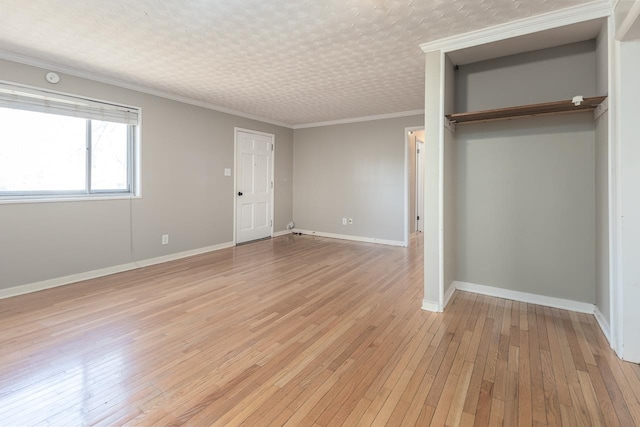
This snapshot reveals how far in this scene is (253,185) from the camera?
5922 mm

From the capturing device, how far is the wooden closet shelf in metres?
2.34

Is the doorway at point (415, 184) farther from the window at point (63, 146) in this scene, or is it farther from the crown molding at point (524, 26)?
the window at point (63, 146)

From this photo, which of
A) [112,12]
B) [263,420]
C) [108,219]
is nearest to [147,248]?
[108,219]

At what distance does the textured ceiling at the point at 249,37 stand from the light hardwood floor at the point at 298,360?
7.78 ft

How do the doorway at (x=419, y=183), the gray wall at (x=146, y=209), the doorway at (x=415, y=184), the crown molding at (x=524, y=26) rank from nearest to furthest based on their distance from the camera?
the crown molding at (x=524, y=26) < the gray wall at (x=146, y=209) < the doorway at (x=415, y=184) < the doorway at (x=419, y=183)

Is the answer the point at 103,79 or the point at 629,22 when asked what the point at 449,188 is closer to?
the point at 629,22

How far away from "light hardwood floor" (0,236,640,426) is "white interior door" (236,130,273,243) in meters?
2.52

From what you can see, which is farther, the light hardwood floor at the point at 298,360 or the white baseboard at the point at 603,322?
the white baseboard at the point at 603,322

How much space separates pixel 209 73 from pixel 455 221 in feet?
10.5

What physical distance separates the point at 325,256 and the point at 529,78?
3308 mm

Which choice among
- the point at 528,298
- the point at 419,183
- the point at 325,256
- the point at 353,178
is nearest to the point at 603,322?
the point at 528,298

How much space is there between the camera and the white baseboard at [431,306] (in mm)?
2736

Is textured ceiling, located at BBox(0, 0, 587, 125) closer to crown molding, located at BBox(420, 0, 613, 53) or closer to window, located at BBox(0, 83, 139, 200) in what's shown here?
crown molding, located at BBox(420, 0, 613, 53)

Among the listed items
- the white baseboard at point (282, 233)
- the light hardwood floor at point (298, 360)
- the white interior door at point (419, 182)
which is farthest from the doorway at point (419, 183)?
the light hardwood floor at point (298, 360)
